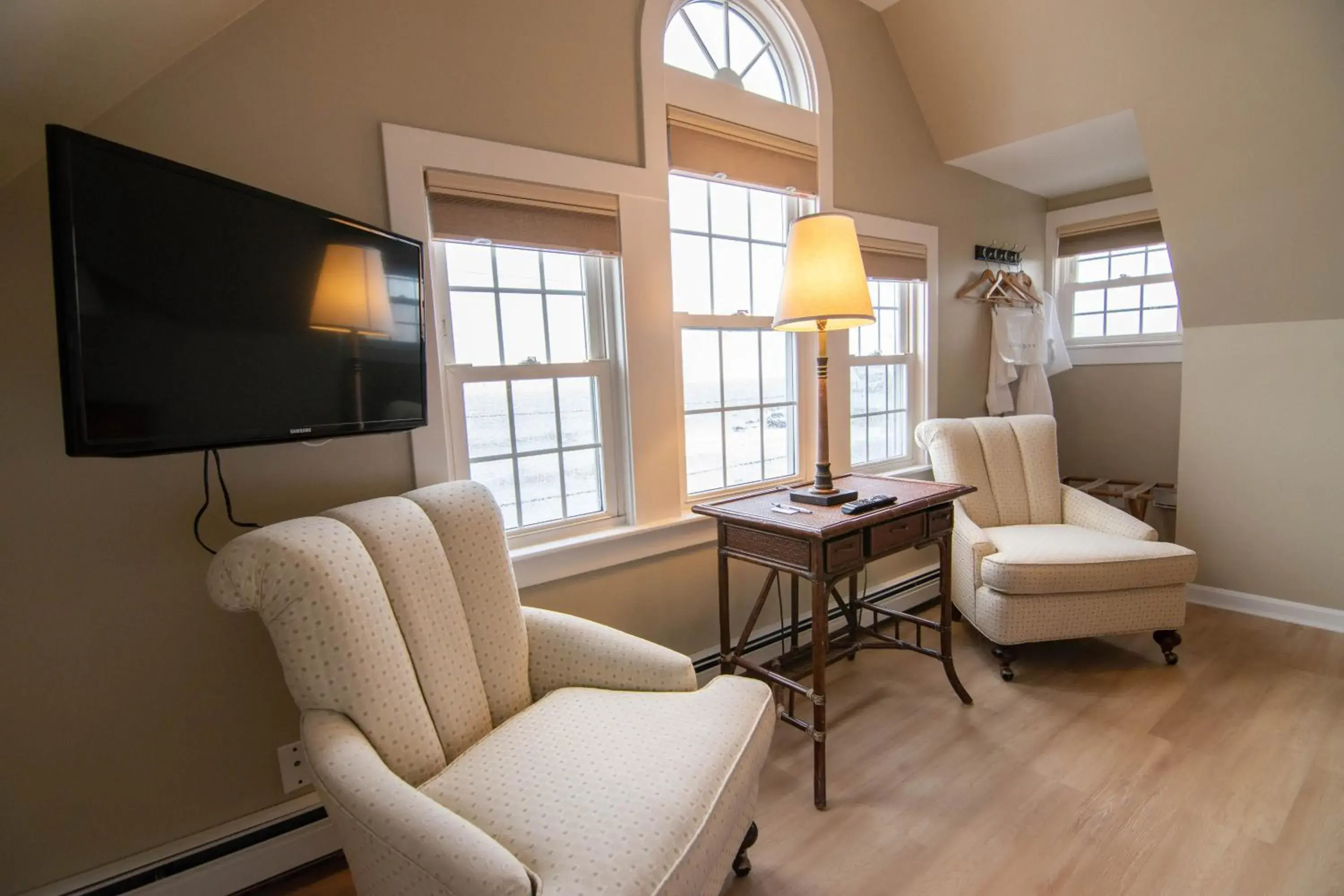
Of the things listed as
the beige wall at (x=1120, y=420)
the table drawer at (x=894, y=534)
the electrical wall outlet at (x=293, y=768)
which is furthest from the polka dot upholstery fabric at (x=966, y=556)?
the electrical wall outlet at (x=293, y=768)

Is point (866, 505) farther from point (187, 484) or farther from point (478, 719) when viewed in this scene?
point (187, 484)

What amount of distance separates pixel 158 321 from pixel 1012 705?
2.63m

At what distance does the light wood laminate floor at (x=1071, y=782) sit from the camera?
1.47 m

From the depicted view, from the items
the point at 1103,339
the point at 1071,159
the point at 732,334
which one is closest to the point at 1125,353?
the point at 1103,339

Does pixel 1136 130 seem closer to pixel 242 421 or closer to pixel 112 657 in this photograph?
pixel 242 421

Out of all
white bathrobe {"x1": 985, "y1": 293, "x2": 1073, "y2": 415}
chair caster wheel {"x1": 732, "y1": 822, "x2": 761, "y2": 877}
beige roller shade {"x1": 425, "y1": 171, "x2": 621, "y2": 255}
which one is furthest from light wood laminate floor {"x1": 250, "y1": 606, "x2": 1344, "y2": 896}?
beige roller shade {"x1": 425, "y1": 171, "x2": 621, "y2": 255}

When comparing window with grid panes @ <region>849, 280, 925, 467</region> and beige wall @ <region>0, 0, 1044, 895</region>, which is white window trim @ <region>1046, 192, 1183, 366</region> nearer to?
window with grid panes @ <region>849, 280, 925, 467</region>

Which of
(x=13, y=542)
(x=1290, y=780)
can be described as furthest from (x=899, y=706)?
(x=13, y=542)

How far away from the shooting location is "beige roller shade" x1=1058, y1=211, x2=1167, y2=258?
3.41m

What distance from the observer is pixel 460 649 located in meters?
1.35

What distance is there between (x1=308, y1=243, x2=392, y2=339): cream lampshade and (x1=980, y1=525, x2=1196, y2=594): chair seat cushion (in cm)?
225

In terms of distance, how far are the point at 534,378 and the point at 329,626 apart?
38.2 inches

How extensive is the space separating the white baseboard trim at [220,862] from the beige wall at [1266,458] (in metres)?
3.80

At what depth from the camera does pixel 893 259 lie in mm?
2861
